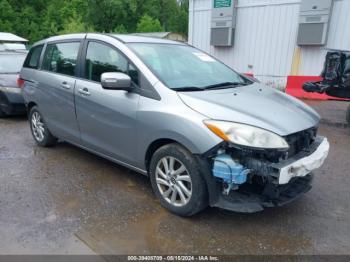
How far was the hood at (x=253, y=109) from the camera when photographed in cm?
277

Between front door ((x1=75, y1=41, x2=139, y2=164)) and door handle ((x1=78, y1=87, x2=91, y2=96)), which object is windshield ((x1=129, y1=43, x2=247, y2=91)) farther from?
door handle ((x1=78, y1=87, x2=91, y2=96))

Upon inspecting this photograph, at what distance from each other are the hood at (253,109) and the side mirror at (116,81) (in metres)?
0.58

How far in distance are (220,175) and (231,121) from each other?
469 millimetres

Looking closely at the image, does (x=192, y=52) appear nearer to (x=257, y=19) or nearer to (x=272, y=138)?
(x=272, y=138)

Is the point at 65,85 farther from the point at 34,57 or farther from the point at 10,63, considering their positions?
the point at 10,63

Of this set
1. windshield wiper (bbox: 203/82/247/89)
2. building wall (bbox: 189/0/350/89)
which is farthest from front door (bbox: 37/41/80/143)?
building wall (bbox: 189/0/350/89)

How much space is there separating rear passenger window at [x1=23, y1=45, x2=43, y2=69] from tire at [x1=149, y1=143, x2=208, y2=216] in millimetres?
2956

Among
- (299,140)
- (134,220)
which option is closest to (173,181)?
(134,220)

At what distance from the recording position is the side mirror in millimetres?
3193

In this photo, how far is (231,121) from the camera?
2729 mm

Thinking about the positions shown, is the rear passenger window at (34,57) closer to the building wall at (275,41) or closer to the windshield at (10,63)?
the windshield at (10,63)

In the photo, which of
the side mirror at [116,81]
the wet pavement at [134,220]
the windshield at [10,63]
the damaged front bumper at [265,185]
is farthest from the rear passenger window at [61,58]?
the windshield at [10,63]

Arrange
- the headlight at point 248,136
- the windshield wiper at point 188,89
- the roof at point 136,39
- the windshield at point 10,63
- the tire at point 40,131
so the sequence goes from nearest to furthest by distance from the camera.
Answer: the headlight at point 248,136 < the windshield wiper at point 188,89 < the roof at point 136,39 < the tire at point 40,131 < the windshield at point 10,63

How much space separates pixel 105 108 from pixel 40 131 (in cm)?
205
